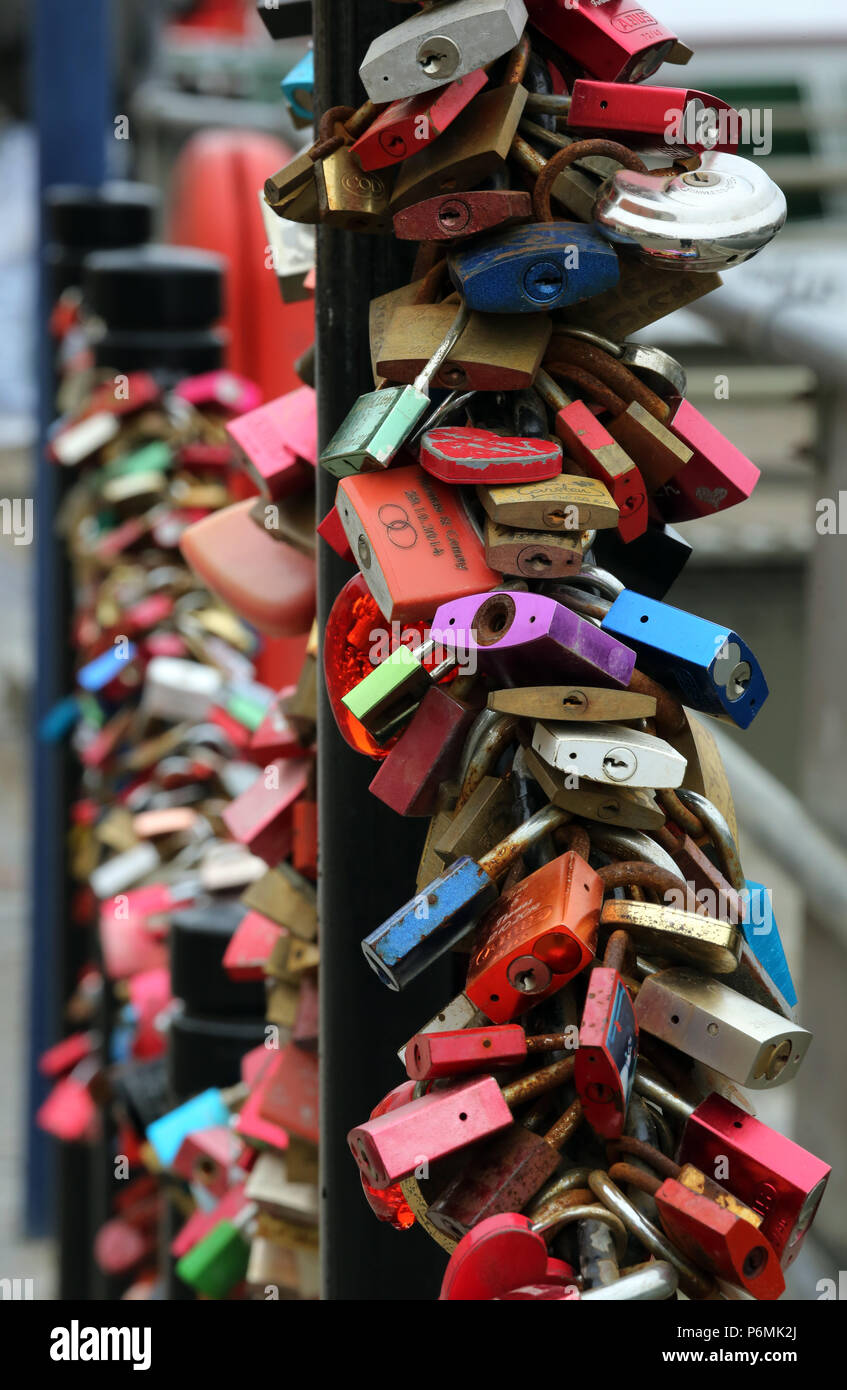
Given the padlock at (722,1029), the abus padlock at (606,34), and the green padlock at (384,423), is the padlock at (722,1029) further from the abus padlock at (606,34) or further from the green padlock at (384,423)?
the abus padlock at (606,34)

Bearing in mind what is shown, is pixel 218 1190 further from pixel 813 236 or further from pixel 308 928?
pixel 813 236

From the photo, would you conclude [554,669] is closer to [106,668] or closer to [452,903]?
[452,903]

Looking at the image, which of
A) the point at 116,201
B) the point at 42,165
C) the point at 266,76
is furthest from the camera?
the point at 266,76

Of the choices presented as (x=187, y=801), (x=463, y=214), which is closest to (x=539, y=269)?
(x=463, y=214)

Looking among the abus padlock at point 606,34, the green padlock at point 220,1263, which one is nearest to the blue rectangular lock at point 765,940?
the abus padlock at point 606,34

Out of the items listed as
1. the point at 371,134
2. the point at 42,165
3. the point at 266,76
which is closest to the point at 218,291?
the point at 42,165

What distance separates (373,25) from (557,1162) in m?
0.46

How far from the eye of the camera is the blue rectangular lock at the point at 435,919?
0.64m

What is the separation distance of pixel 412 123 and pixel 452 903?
0.29m

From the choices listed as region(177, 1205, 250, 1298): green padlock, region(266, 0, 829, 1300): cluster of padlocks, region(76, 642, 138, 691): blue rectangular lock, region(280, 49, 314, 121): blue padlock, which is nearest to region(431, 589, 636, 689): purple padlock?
region(266, 0, 829, 1300): cluster of padlocks

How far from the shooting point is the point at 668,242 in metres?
0.64

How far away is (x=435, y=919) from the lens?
638 millimetres

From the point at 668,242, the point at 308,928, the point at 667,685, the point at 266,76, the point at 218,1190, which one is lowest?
the point at 218,1190

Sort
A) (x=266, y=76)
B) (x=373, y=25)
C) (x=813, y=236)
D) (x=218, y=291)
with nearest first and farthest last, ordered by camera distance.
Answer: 1. (x=373, y=25)
2. (x=218, y=291)
3. (x=813, y=236)
4. (x=266, y=76)
